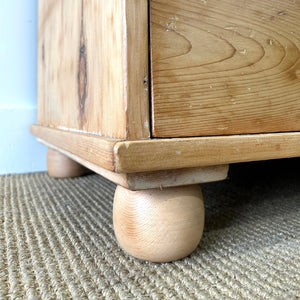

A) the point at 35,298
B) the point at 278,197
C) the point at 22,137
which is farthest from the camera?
the point at 22,137

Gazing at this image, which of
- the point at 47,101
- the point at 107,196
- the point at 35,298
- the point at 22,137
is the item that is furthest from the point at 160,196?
the point at 22,137

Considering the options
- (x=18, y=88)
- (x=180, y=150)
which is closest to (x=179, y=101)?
(x=180, y=150)

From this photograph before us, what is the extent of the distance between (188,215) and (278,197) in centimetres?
34

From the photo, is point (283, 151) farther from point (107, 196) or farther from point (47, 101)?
point (47, 101)

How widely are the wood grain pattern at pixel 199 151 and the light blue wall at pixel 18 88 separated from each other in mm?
669

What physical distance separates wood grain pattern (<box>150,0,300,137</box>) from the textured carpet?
142mm

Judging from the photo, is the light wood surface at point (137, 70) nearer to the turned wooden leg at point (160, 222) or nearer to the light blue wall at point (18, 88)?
the turned wooden leg at point (160, 222)

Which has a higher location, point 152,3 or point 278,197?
point 152,3

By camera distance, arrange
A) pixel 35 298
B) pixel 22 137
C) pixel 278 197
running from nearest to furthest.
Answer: pixel 35 298 → pixel 278 197 → pixel 22 137

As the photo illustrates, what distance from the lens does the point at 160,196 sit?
0.34 meters

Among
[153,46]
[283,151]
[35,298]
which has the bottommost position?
[35,298]

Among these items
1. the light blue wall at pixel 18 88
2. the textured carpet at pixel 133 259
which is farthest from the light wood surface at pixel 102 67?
the light blue wall at pixel 18 88

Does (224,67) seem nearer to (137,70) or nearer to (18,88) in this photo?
(137,70)

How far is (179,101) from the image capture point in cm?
33
